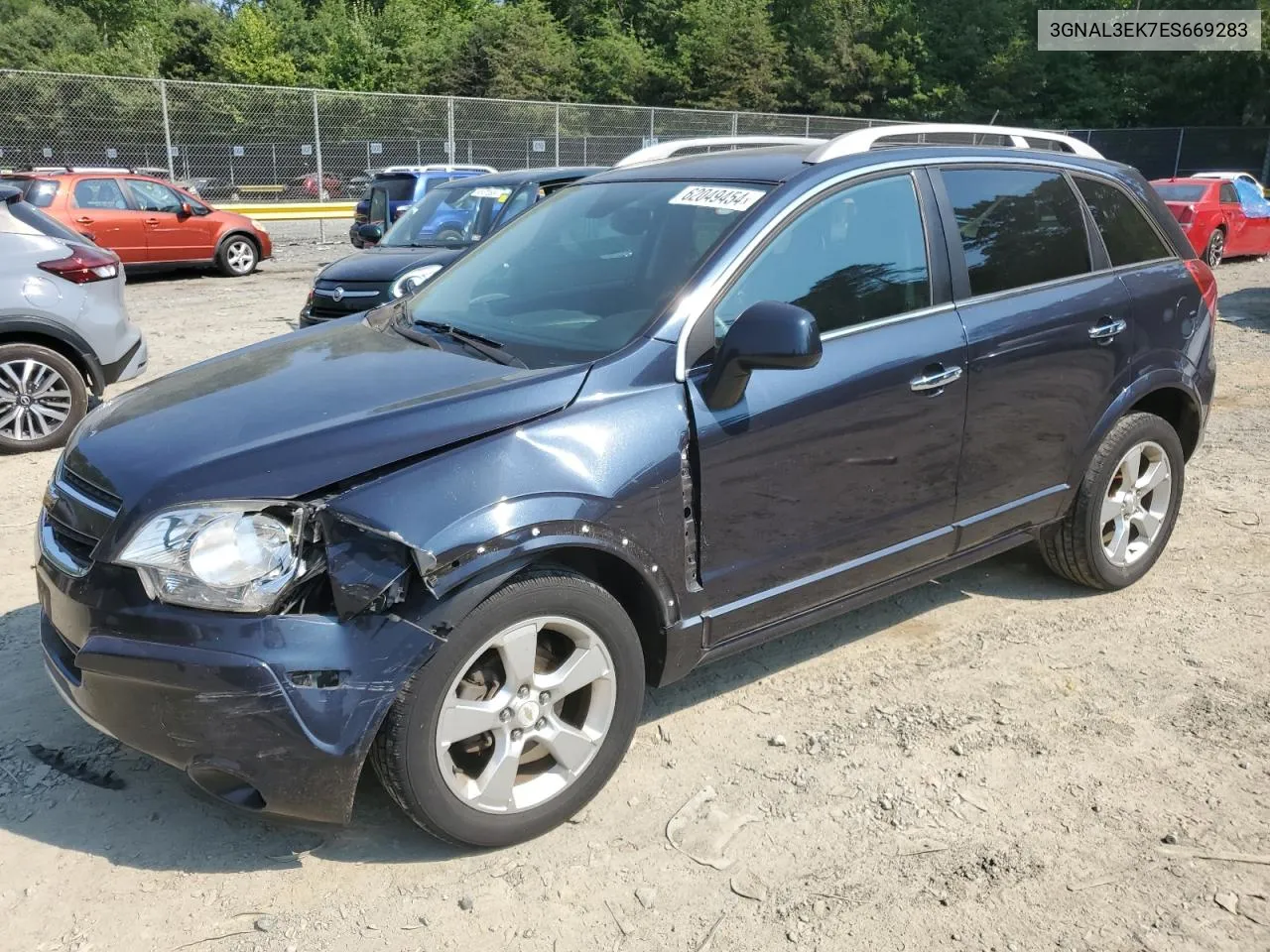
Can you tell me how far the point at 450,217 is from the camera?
405 inches

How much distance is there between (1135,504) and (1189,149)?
3534 cm

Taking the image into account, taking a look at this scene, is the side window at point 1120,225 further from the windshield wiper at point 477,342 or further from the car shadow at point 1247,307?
the car shadow at point 1247,307

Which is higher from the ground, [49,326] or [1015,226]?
[1015,226]

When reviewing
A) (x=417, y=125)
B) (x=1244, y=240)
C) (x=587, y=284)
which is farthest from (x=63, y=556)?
(x=417, y=125)

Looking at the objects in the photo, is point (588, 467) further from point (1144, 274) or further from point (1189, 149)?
point (1189, 149)

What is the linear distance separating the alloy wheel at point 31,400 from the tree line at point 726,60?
120 ft

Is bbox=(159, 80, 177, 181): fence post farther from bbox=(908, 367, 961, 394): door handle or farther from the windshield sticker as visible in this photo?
bbox=(908, 367, 961, 394): door handle

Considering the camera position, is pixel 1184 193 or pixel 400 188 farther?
pixel 400 188

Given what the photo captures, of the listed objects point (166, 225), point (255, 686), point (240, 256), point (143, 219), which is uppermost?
point (143, 219)

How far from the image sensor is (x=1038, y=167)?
4164mm

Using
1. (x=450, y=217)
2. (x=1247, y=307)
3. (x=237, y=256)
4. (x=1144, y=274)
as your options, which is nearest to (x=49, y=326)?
(x=450, y=217)

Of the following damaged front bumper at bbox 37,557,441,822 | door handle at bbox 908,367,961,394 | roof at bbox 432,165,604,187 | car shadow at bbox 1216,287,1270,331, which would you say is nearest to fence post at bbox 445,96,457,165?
roof at bbox 432,165,604,187

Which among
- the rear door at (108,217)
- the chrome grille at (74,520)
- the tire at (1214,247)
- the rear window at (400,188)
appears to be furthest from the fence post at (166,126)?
the chrome grille at (74,520)

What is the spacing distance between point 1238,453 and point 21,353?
25.5 ft
